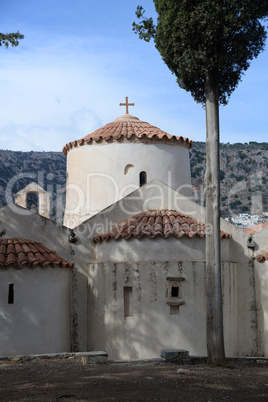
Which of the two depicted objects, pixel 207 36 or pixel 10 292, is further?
pixel 10 292

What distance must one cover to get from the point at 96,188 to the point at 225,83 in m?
6.50

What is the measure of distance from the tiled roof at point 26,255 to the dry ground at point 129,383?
3.04 metres

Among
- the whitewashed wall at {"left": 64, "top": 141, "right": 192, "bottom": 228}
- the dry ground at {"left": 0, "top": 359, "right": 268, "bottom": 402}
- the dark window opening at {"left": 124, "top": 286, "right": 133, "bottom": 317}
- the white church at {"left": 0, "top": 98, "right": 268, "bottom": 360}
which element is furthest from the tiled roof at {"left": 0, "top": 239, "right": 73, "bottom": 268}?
the whitewashed wall at {"left": 64, "top": 141, "right": 192, "bottom": 228}

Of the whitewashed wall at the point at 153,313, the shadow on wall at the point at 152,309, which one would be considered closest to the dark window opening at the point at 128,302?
the shadow on wall at the point at 152,309

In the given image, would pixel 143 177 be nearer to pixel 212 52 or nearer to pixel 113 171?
pixel 113 171

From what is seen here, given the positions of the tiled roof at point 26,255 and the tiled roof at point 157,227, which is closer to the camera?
the tiled roof at point 26,255

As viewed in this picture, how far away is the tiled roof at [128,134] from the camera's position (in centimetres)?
1723

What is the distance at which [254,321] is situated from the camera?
14297 mm

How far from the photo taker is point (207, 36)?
11.4 metres

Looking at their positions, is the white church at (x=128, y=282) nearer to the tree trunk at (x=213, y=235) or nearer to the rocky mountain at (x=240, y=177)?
the tree trunk at (x=213, y=235)

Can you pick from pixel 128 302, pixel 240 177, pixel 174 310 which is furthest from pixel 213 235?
pixel 240 177

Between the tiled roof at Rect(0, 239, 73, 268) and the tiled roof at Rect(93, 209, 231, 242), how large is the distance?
1379 millimetres

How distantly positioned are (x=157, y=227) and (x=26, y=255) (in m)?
3.53

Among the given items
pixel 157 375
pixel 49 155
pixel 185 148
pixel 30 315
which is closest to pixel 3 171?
pixel 49 155
